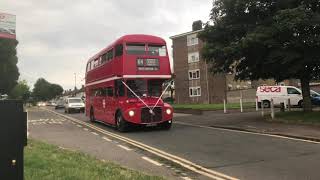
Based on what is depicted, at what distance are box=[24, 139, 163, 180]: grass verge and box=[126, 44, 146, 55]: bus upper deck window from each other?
29.9 ft

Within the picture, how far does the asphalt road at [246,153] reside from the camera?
9.77 meters

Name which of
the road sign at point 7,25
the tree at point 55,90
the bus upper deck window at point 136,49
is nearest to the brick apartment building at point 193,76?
the bus upper deck window at point 136,49

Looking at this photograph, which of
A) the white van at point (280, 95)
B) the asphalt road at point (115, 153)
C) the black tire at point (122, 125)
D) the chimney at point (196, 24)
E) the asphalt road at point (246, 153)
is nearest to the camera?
the asphalt road at point (246, 153)

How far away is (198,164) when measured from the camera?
11117 millimetres

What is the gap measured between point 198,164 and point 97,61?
16.3m

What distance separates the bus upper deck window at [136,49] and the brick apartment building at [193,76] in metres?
45.1

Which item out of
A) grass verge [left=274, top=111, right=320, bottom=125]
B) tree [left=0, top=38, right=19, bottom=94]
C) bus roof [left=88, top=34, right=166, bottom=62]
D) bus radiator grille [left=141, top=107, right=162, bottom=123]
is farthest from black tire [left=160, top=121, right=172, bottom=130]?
tree [left=0, top=38, right=19, bottom=94]

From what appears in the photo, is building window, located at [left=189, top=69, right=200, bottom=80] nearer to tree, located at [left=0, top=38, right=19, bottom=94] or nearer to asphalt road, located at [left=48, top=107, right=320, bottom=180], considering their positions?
tree, located at [left=0, top=38, right=19, bottom=94]

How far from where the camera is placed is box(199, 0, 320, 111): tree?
20.2 metres

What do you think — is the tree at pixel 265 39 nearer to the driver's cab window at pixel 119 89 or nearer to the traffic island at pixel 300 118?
the traffic island at pixel 300 118

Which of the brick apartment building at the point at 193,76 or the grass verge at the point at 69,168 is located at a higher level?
the brick apartment building at the point at 193,76

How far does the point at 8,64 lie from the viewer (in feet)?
215

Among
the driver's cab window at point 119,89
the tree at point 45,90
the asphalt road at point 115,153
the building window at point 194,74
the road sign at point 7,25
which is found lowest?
the asphalt road at point 115,153

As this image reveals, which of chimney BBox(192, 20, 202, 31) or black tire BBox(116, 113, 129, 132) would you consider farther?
chimney BBox(192, 20, 202, 31)
